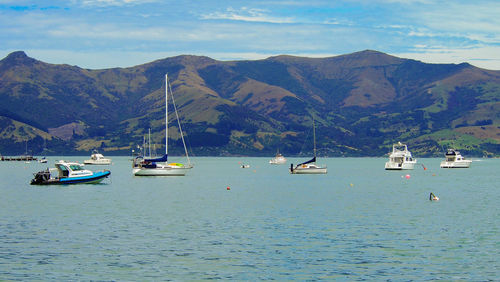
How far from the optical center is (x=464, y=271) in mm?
47844

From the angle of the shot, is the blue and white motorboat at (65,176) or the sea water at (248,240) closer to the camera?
the sea water at (248,240)

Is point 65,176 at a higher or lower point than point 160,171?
higher

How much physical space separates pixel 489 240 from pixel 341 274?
23.2 meters

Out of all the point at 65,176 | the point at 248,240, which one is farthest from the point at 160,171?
the point at 248,240

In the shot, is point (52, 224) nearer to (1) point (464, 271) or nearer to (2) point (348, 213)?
(2) point (348, 213)

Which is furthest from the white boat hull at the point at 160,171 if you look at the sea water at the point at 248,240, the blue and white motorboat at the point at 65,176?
the sea water at the point at 248,240

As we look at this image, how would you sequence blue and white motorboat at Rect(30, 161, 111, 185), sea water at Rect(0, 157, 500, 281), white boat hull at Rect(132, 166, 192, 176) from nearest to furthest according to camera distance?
sea water at Rect(0, 157, 500, 281)
blue and white motorboat at Rect(30, 161, 111, 185)
white boat hull at Rect(132, 166, 192, 176)

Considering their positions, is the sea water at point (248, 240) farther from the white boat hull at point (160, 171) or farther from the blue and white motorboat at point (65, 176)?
the white boat hull at point (160, 171)

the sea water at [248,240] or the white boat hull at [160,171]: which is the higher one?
the white boat hull at [160,171]

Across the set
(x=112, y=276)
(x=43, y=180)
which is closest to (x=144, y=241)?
(x=112, y=276)

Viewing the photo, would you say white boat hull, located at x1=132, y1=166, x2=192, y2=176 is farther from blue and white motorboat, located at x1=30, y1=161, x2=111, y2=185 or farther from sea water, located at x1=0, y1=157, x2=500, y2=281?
sea water, located at x1=0, y1=157, x2=500, y2=281

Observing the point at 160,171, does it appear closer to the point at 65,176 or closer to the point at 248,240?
the point at 65,176

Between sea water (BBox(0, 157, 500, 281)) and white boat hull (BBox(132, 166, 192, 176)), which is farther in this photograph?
white boat hull (BBox(132, 166, 192, 176))

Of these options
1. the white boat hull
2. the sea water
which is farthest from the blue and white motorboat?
the white boat hull
